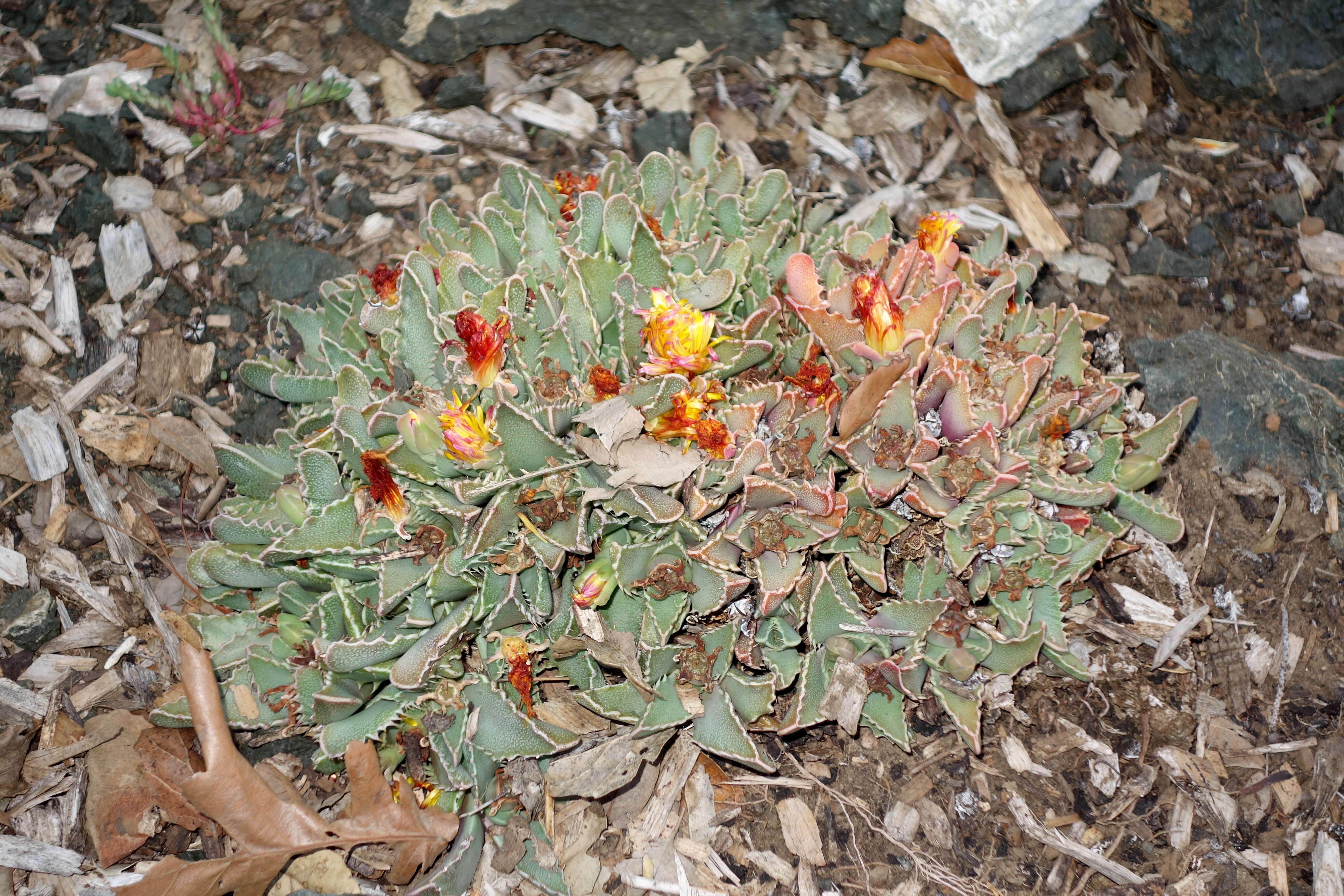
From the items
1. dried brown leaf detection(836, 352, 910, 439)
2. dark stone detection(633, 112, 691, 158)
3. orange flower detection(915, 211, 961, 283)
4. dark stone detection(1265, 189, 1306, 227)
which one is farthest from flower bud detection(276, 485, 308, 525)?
dark stone detection(1265, 189, 1306, 227)

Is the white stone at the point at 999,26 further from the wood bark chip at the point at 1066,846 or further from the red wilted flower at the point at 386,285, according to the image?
the wood bark chip at the point at 1066,846

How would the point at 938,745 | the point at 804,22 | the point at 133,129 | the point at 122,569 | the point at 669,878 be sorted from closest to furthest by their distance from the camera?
the point at 669,878 → the point at 938,745 → the point at 122,569 → the point at 133,129 → the point at 804,22

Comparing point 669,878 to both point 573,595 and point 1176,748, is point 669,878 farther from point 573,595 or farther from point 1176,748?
point 1176,748

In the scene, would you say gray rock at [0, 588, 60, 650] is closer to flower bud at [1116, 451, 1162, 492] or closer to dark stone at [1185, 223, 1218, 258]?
flower bud at [1116, 451, 1162, 492]

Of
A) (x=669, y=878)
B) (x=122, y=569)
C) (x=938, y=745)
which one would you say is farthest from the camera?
(x=122, y=569)

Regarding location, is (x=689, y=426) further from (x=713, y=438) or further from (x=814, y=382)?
(x=814, y=382)

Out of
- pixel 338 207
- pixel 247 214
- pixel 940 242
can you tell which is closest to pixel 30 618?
pixel 247 214

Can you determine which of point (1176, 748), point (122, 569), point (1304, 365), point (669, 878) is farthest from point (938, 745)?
point (122, 569)
